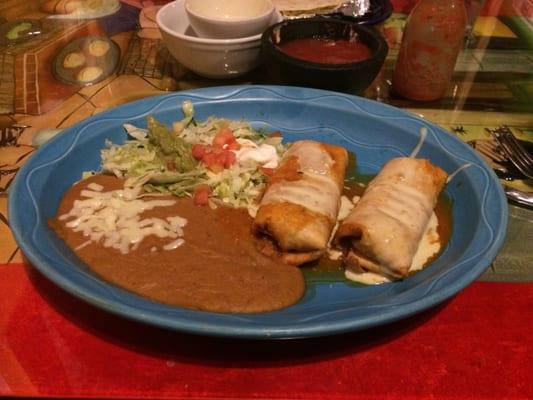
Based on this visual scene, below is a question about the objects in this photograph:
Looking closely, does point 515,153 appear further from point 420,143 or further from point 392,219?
point 392,219

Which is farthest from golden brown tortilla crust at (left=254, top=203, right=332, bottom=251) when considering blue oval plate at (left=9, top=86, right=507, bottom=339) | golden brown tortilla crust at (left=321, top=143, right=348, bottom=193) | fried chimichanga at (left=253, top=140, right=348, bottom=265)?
golden brown tortilla crust at (left=321, top=143, right=348, bottom=193)

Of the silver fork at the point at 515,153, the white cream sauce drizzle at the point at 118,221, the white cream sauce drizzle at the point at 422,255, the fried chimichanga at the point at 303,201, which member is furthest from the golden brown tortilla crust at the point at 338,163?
the silver fork at the point at 515,153

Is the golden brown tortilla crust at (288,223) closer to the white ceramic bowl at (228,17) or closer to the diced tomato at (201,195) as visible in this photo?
the diced tomato at (201,195)

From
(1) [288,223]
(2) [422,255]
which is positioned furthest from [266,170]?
(2) [422,255]

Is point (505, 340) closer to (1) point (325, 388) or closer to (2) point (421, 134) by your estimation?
(1) point (325, 388)

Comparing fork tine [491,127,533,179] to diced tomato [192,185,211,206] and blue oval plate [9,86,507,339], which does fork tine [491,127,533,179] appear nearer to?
blue oval plate [9,86,507,339]

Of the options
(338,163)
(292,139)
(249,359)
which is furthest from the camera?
(292,139)
